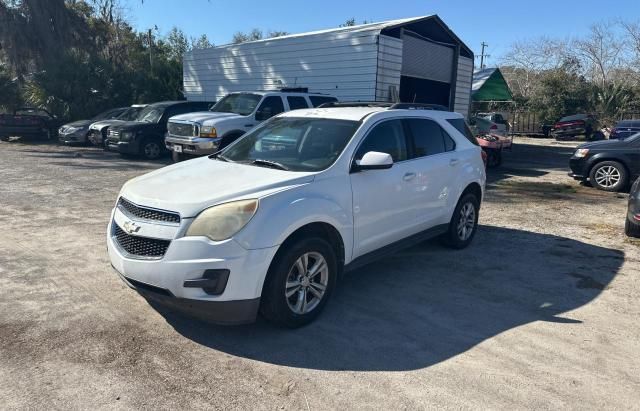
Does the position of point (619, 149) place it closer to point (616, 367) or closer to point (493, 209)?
point (493, 209)

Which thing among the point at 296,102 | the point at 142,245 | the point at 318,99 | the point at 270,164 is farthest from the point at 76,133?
the point at 142,245

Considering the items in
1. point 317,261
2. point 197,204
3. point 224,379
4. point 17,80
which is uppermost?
point 17,80

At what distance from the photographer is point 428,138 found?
546 cm

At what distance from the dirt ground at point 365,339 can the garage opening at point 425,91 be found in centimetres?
1337

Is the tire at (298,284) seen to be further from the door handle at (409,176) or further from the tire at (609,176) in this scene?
the tire at (609,176)

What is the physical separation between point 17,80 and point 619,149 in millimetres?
24130

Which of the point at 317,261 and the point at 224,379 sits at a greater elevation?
the point at 317,261

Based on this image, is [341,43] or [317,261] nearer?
[317,261]

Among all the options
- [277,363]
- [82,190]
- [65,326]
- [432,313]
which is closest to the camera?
[277,363]

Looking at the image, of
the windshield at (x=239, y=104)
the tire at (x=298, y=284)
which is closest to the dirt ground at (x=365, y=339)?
the tire at (x=298, y=284)

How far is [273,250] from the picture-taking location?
11.5 ft

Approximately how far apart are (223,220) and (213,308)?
613 millimetres

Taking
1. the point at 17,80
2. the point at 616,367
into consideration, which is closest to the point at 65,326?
the point at 616,367

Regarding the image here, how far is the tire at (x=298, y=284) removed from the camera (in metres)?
3.60
